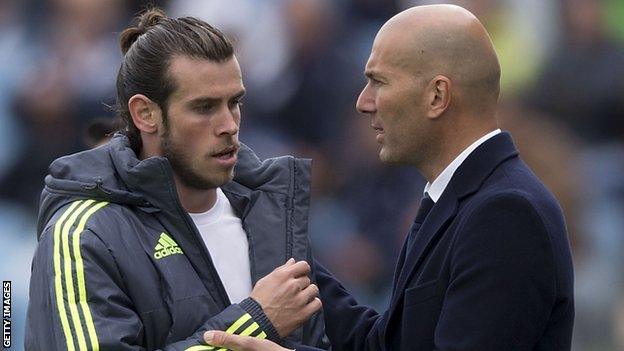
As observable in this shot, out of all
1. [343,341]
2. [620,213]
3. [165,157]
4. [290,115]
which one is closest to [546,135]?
[620,213]

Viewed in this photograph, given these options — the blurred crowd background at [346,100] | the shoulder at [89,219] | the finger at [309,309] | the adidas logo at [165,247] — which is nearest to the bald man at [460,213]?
the finger at [309,309]

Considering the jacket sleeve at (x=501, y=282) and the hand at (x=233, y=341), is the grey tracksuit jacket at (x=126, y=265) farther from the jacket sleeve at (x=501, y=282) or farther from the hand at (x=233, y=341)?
the jacket sleeve at (x=501, y=282)

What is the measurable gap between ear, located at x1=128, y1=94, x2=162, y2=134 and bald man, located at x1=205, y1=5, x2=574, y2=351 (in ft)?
1.72

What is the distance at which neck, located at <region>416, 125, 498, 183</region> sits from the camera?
2.75 m

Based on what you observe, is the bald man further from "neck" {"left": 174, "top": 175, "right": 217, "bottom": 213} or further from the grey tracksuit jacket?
"neck" {"left": 174, "top": 175, "right": 217, "bottom": 213}

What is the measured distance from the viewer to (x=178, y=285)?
2723 mm

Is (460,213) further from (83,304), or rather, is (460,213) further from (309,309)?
(83,304)

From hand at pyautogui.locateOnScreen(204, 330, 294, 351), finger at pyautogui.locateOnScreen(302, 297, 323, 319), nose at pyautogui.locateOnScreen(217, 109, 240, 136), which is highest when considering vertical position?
nose at pyautogui.locateOnScreen(217, 109, 240, 136)

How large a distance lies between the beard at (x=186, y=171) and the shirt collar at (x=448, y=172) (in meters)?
0.51

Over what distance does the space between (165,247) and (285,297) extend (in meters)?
0.31

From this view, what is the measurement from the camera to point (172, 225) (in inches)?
111

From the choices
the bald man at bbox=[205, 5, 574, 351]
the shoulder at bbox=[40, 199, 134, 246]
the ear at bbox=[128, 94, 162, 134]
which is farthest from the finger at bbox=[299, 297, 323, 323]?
the ear at bbox=[128, 94, 162, 134]

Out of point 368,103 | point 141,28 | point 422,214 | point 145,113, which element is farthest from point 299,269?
point 141,28

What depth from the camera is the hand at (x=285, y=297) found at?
275cm
